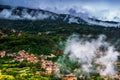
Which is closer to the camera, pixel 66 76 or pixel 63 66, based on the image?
pixel 66 76

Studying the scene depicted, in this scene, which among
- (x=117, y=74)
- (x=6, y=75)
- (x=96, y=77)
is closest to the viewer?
(x=6, y=75)

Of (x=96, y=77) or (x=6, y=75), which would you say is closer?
(x=6, y=75)

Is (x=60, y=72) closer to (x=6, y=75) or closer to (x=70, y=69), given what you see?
(x=70, y=69)

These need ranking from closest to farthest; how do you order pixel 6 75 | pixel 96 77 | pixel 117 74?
1. pixel 6 75
2. pixel 96 77
3. pixel 117 74

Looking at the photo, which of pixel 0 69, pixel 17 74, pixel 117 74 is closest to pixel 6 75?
pixel 17 74

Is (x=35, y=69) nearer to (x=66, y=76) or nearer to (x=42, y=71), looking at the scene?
(x=42, y=71)

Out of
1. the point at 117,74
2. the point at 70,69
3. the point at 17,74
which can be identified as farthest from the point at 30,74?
the point at 117,74

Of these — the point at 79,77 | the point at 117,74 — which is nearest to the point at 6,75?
the point at 79,77

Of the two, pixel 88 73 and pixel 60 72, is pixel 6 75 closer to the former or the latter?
pixel 60 72
